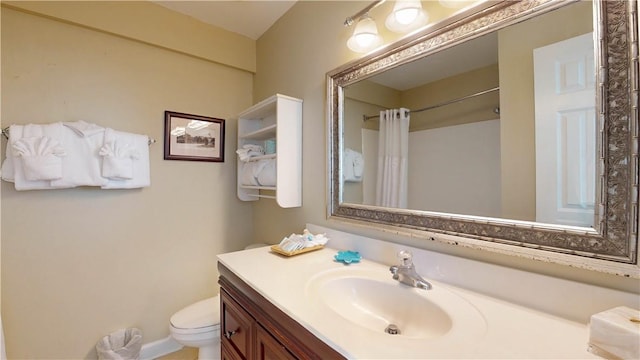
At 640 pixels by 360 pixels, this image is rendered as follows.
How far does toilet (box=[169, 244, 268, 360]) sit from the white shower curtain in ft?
3.88

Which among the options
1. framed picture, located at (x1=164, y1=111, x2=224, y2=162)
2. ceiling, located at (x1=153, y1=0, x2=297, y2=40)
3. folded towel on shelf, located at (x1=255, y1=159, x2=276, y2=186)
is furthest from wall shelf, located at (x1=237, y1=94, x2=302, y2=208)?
ceiling, located at (x1=153, y1=0, x2=297, y2=40)

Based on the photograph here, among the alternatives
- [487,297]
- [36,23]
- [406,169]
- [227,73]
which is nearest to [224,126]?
[227,73]

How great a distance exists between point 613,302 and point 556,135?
432 millimetres

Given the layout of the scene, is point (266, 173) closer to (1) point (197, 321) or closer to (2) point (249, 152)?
→ (2) point (249, 152)

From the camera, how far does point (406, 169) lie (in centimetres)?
113

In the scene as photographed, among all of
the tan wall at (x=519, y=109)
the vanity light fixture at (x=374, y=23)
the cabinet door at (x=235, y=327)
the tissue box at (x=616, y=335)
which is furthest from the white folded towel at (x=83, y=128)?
the tissue box at (x=616, y=335)

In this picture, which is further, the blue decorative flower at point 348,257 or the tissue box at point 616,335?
the blue decorative flower at point 348,257

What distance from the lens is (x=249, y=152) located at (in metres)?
1.83

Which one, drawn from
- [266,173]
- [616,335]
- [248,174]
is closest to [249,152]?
[248,174]

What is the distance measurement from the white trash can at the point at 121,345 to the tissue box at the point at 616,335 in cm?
216

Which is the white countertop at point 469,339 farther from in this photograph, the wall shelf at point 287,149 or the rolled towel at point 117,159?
the rolled towel at point 117,159

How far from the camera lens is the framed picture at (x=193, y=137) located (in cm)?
184

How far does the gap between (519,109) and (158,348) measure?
2422mm

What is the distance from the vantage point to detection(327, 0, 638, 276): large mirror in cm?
63
